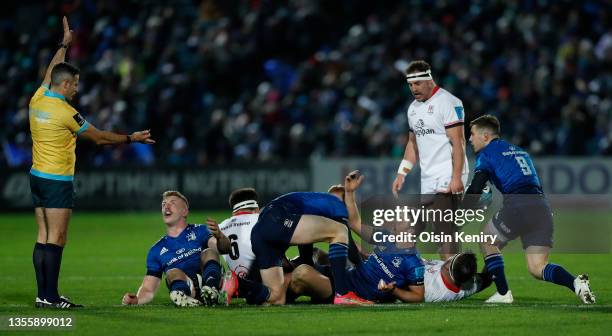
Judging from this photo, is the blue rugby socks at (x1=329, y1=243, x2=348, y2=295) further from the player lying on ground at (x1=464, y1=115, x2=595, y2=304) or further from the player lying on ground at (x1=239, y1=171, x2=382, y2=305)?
the player lying on ground at (x1=464, y1=115, x2=595, y2=304)

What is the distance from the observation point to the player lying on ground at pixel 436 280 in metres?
10.7

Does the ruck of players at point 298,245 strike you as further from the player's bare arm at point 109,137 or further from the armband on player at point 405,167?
the armband on player at point 405,167

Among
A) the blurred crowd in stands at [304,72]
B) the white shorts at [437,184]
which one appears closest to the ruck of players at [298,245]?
the white shorts at [437,184]

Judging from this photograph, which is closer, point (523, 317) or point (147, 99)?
point (523, 317)

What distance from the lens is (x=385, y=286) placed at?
1044cm

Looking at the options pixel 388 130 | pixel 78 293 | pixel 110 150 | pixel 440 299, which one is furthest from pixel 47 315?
pixel 110 150

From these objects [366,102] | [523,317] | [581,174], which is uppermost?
[366,102]

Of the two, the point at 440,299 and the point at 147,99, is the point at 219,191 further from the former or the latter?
the point at 440,299

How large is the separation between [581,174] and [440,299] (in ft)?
44.0

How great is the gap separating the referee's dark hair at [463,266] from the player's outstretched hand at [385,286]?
59cm

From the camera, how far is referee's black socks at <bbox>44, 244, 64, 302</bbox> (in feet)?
34.4

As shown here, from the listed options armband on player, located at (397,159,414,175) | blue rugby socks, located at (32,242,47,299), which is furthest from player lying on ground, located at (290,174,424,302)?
blue rugby socks, located at (32,242,47,299)

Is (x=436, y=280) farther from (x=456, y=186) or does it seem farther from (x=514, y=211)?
(x=456, y=186)

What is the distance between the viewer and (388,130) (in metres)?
24.5
